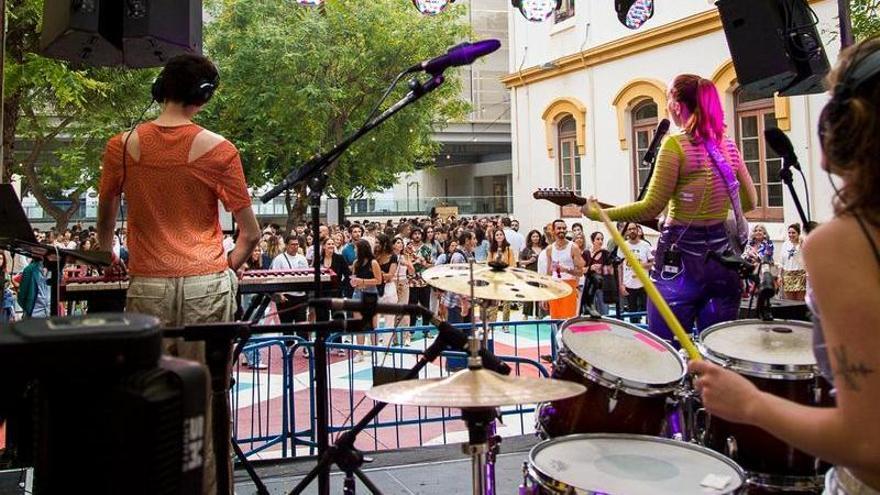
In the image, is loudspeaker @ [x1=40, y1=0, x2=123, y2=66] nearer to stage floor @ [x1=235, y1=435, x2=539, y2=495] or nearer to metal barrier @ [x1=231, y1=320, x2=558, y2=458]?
metal barrier @ [x1=231, y1=320, x2=558, y2=458]

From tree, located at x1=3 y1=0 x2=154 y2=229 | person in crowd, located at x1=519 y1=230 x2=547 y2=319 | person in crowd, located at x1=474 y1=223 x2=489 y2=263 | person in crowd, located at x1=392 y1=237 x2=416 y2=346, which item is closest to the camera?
tree, located at x1=3 y1=0 x2=154 y2=229

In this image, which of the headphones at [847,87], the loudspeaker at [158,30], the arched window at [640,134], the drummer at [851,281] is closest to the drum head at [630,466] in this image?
the drummer at [851,281]

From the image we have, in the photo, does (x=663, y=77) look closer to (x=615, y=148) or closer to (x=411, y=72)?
(x=615, y=148)

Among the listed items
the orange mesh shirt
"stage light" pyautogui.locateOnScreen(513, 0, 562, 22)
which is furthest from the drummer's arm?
"stage light" pyautogui.locateOnScreen(513, 0, 562, 22)

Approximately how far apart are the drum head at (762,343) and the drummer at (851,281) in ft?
5.10

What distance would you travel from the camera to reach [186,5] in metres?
5.26

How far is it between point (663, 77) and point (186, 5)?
14240 millimetres

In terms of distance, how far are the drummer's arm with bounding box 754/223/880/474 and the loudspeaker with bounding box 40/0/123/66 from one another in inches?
193

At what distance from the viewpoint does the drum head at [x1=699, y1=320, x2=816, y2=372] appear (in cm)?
302

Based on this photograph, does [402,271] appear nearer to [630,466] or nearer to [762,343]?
[762,343]

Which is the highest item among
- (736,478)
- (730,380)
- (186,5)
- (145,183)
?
(186,5)

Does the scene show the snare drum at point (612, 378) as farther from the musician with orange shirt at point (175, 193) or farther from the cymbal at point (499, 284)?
the musician with orange shirt at point (175, 193)

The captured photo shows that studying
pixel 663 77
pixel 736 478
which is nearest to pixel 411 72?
pixel 736 478

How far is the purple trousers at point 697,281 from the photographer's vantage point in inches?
159
